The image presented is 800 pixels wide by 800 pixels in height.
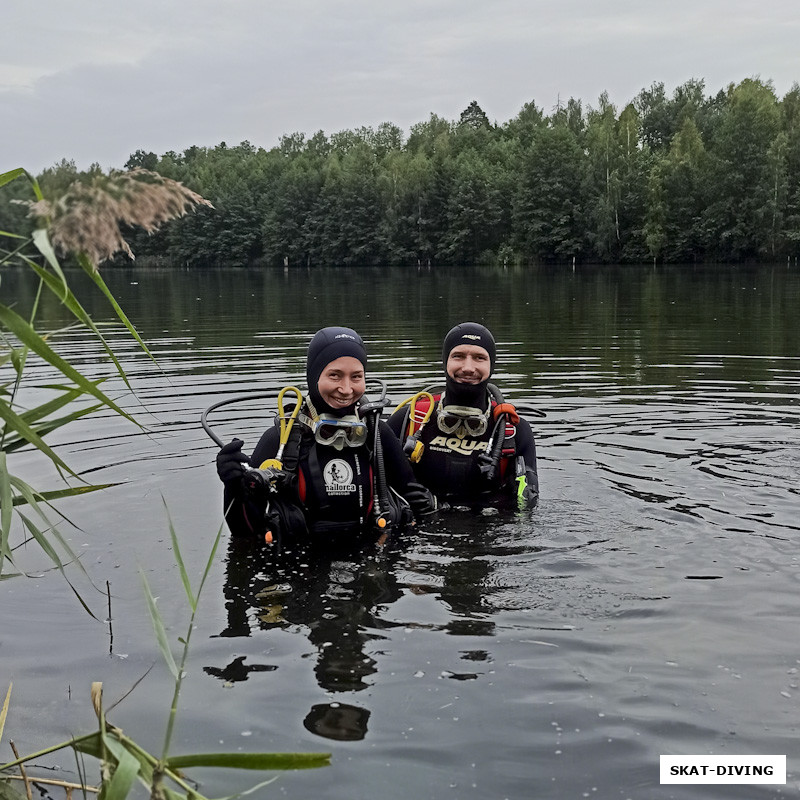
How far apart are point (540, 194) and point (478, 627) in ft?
213

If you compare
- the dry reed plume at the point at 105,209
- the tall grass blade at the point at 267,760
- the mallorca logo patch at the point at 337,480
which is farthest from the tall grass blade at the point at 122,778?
the mallorca logo patch at the point at 337,480

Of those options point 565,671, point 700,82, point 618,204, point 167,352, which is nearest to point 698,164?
point 618,204

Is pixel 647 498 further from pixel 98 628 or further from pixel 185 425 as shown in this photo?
pixel 185 425

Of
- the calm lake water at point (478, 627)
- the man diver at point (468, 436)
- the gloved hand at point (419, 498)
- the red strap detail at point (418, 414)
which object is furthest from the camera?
the red strap detail at point (418, 414)

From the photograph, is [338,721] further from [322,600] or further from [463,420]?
[463,420]

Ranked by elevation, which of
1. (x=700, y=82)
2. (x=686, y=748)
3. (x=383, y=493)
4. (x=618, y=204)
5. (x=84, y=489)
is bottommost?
(x=686, y=748)

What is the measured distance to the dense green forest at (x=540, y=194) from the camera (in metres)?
55.2

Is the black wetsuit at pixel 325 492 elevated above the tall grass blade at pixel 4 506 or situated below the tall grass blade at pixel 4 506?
below

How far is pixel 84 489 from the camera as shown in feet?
10.1

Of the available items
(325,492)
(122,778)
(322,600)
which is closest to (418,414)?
(325,492)

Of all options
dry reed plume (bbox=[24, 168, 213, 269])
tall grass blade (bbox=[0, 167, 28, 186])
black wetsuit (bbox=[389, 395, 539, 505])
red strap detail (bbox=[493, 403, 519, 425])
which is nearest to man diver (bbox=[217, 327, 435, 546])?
black wetsuit (bbox=[389, 395, 539, 505])

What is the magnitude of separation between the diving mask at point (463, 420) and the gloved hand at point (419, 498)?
2.04 feet

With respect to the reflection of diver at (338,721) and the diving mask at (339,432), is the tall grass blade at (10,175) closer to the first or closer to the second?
the reflection of diver at (338,721)

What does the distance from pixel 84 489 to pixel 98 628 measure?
1.55 metres
